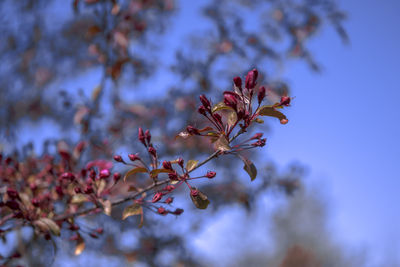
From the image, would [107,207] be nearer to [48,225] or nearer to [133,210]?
[133,210]

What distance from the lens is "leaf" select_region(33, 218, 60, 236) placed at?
144 centimetres

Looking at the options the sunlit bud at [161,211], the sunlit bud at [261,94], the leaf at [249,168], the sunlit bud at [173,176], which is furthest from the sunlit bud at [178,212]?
the sunlit bud at [261,94]

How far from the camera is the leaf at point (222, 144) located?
1146 millimetres

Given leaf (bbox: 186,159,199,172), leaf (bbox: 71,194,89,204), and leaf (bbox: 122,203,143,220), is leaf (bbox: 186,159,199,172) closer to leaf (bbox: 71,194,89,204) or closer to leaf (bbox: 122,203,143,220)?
leaf (bbox: 122,203,143,220)

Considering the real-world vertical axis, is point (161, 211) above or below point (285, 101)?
below

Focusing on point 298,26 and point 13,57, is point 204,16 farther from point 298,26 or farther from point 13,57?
point 13,57

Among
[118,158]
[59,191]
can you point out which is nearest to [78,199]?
[59,191]

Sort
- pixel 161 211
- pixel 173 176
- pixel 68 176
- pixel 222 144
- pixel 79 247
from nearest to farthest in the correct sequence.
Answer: pixel 222 144 < pixel 173 176 < pixel 161 211 < pixel 68 176 < pixel 79 247

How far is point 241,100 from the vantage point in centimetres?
120

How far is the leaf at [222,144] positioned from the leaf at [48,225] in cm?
79

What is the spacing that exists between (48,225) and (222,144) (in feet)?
2.77

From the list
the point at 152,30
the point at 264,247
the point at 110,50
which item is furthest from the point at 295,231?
the point at 110,50

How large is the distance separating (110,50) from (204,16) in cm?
215

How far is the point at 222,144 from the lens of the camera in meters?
1.16
